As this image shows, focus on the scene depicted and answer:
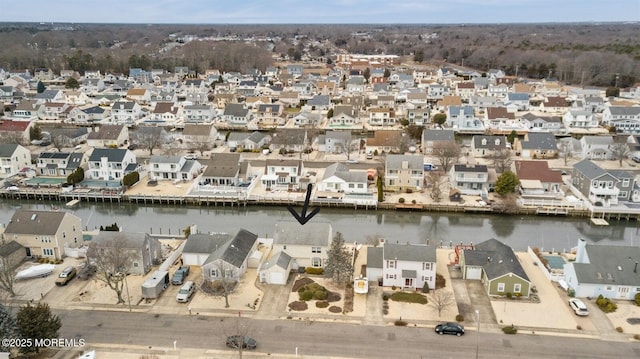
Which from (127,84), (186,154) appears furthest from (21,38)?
(186,154)

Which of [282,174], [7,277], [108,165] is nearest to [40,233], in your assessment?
[7,277]

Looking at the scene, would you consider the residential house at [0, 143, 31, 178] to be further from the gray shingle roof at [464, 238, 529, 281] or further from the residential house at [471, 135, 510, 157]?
the residential house at [471, 135, 510, 157]

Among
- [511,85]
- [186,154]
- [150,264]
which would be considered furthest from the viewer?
[511,85]

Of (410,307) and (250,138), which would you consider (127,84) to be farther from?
(410,307)

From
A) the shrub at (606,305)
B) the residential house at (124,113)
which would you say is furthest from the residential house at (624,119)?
the residential house at (124,113)

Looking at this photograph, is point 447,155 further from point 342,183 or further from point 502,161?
point 342,183
